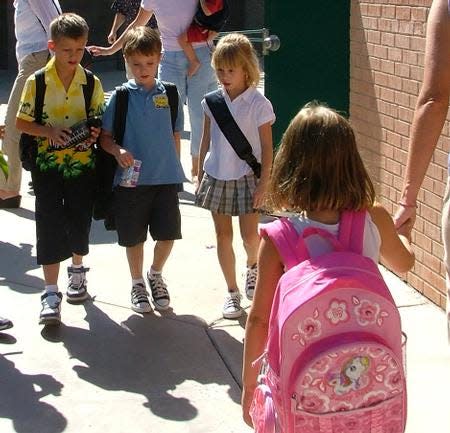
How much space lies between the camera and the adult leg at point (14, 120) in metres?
7.84

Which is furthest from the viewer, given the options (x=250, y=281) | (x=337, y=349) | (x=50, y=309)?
(x=250, y=281)

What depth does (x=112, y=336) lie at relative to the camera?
5484 millimetres

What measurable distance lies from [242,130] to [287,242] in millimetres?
2539

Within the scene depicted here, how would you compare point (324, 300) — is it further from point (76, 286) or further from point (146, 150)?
point (76, 286)

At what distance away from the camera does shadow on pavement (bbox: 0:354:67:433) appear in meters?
4.43

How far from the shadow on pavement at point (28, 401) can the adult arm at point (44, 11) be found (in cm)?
333

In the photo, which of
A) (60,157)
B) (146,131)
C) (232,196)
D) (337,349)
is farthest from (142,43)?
(337,349)

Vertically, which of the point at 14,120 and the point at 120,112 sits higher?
the point at 120,112

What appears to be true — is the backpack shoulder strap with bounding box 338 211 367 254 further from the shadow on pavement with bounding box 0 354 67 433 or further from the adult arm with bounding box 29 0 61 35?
the adult arm with bounding box 29 0 61 35

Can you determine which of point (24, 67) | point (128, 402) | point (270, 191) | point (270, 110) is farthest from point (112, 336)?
point (24, 67)

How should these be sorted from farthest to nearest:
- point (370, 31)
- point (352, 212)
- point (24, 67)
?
1. point (24, 67)
2. point (370, 31)
3. point (352, 212)

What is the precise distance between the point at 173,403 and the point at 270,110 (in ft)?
5.64

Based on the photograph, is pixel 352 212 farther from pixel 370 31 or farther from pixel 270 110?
pixel 370 31

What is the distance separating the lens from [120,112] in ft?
18.0
